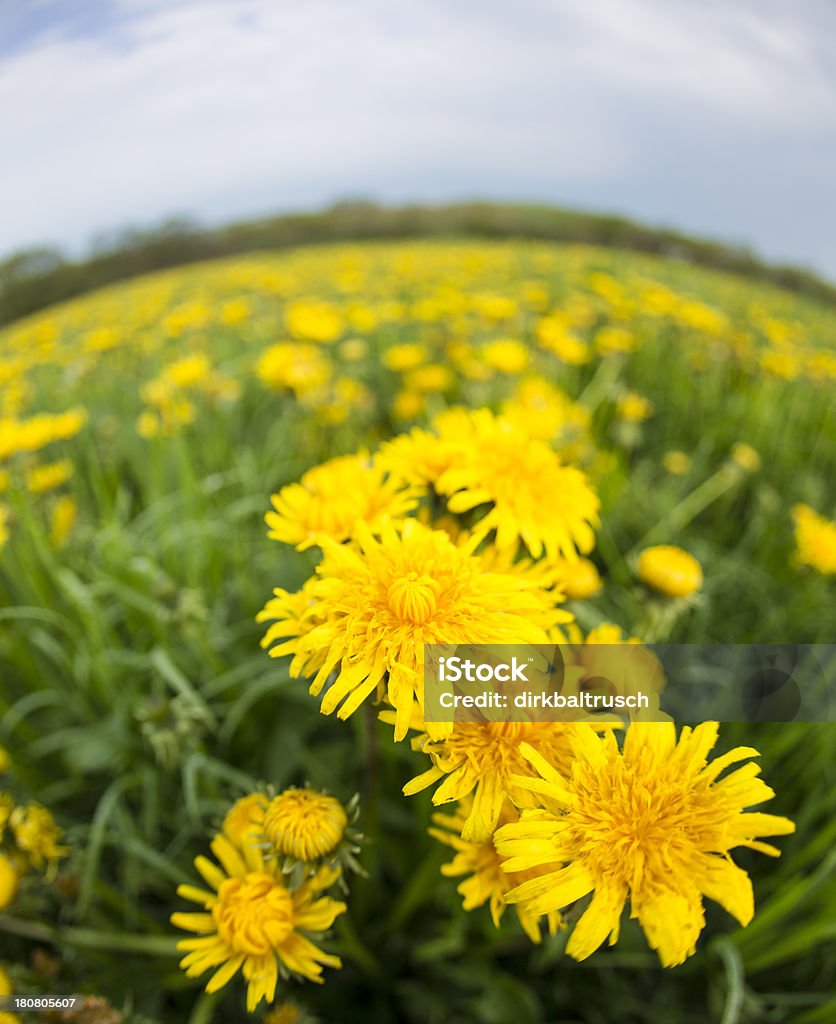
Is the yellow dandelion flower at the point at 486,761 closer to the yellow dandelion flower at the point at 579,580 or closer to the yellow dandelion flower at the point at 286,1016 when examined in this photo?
the yellow dandelion flower at the point at 579,580

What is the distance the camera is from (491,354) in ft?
7.68

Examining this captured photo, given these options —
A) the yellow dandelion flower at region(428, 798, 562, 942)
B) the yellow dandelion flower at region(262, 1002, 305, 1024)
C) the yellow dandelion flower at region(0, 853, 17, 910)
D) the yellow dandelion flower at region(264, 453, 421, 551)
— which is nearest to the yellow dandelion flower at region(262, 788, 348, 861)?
the yellow dandelion flower at region(428, 798, 562, 942)

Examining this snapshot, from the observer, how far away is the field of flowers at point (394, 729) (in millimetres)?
603

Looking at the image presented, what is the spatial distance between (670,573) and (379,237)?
47.9ft

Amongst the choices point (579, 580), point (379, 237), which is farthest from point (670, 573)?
point (379, 237)

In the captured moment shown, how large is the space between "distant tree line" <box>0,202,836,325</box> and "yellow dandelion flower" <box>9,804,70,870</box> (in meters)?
12.1

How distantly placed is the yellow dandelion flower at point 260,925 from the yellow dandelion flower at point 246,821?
0.02 meters

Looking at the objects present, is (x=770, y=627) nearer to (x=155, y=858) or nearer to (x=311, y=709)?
(x=311, y=709)

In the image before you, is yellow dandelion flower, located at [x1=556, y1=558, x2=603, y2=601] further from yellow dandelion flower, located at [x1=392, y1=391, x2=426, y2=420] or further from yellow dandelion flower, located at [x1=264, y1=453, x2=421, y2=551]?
yellow dandelion flower, located at [x1=392, y1=391, x2=426, y2=420]

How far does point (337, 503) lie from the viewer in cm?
82

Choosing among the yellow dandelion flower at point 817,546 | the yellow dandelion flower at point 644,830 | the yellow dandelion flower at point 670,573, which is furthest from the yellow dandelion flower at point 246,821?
the yellow dandelion flower at point 817,546

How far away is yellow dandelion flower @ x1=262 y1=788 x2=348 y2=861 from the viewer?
0.64 meters

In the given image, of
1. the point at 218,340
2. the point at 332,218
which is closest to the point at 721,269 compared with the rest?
the point at 332,218

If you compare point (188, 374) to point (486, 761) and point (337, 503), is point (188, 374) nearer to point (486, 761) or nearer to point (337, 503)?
point (337, 503)
